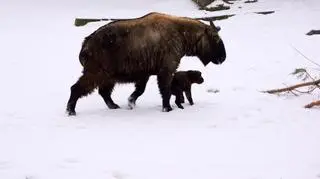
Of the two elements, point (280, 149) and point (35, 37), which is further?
point (35, 37)

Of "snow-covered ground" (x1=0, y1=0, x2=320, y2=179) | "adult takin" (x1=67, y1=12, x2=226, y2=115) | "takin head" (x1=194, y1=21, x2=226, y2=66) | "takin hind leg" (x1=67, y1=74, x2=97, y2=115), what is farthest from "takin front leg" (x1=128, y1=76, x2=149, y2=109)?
"takin head" (x1=194, y1=21, x2=226, y2=66)

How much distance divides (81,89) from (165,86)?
1251mm

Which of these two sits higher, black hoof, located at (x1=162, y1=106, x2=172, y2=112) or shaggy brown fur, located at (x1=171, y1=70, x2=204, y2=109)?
shaggy brown fur, located at (x1=171, y1=70, x2=204, y2=109)

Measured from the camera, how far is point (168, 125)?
7.49m

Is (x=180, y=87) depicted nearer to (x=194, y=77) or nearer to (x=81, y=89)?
(x=194, y=77)

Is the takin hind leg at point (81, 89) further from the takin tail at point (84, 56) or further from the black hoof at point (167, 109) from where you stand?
the black hoof at point (167, 109)

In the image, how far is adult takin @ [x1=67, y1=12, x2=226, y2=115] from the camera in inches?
319

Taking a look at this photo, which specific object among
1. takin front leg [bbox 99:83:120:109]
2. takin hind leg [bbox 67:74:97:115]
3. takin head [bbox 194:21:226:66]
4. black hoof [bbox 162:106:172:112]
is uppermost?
takin head [bbox 194:21:226:66]

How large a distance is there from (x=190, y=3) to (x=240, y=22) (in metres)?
3.99

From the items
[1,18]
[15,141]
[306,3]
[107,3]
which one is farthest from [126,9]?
[15,141]

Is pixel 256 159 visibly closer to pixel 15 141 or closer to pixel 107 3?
pixel 15 141

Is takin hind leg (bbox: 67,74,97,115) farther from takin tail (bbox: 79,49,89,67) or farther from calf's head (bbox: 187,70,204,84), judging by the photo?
calf's head (bbox: 187,70,204,84)

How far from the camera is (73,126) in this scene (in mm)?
7387

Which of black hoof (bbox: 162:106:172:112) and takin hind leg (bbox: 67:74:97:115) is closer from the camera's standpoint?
takin hind leg (bbox: 67:74:97:115)
